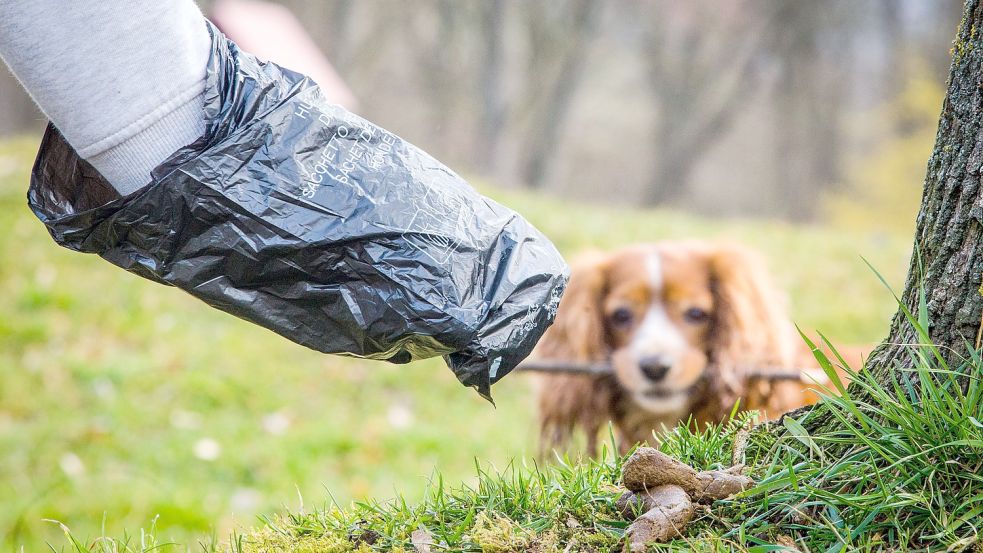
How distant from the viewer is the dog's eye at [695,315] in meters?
3.63

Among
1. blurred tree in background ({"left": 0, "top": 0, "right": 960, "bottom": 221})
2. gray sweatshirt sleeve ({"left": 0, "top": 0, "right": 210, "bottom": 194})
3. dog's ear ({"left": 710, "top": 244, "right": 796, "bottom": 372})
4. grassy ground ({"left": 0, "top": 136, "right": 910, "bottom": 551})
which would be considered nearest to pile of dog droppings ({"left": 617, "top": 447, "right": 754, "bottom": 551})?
gray sweatshirt sleeve ({"left": 0, "top": 0, "right": 210, "bottom": 194})

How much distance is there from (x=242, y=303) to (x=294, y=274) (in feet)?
0.35

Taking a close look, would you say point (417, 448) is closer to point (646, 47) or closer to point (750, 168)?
point (646, 47)

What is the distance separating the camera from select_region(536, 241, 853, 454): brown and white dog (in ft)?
11.2

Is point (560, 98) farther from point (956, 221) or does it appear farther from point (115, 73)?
point (115, 73)

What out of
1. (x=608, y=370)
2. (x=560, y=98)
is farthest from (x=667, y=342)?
(x=560, y=98)

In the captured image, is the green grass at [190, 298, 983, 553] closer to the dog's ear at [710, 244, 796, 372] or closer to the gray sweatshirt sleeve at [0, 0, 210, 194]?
the gray sweatshirt sleeve at [0, 0, 210, 194]

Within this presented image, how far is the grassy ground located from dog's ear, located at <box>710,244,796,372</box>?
1030mm

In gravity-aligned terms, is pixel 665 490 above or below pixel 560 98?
above

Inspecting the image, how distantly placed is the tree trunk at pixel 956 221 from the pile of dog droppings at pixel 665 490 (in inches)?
13.9

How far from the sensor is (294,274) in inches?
58.0

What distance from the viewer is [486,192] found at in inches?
403

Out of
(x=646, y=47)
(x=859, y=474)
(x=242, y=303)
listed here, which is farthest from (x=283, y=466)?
(x=646, y=47)

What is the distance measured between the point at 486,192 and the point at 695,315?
6772 millimetres
